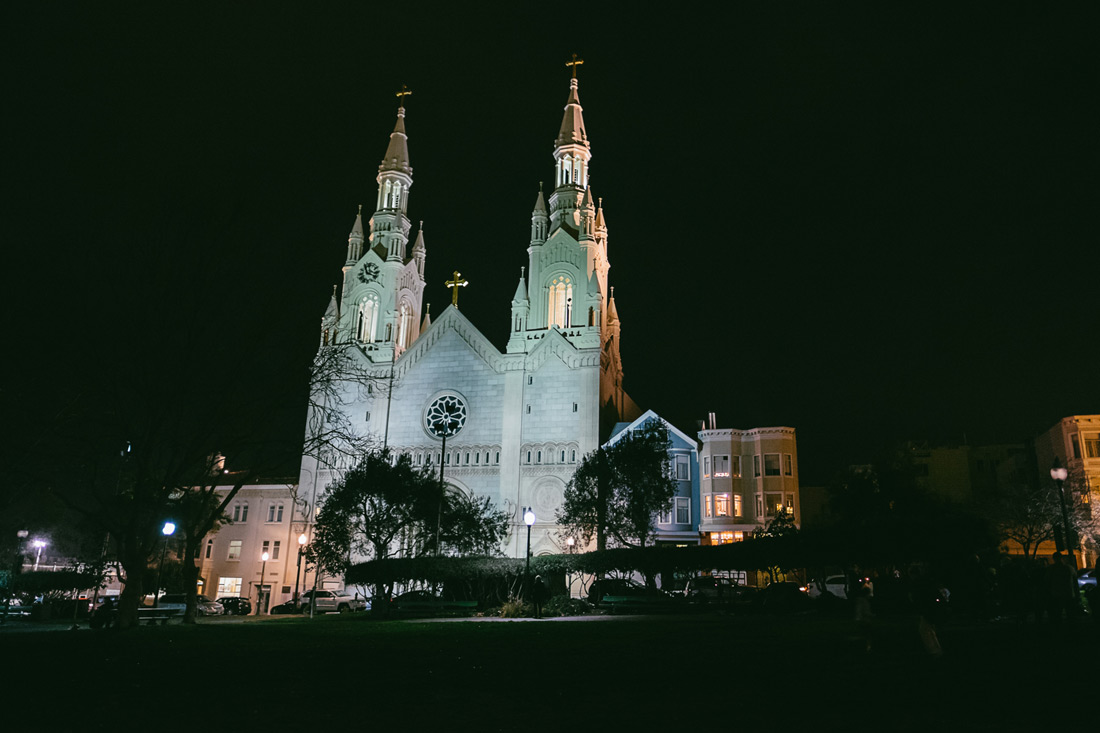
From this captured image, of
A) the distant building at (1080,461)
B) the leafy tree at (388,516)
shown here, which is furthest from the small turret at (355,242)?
the distant building at (1080,461)

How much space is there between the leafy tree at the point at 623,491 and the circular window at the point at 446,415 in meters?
16.7

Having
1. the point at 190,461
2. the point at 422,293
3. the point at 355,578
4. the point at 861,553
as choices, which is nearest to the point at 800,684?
the point at 190,461

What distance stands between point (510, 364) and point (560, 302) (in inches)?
269

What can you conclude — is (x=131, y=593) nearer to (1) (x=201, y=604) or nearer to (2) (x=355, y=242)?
(1) (x=201, y=604)

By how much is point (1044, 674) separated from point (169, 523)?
23056 millimetres

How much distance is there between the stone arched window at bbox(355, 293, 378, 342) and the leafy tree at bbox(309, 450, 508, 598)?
76.1 feet

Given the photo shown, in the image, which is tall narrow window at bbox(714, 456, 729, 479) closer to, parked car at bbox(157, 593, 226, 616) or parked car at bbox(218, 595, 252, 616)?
parked car at bbox(218, 595, 252, 616)

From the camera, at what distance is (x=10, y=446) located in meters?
19.1

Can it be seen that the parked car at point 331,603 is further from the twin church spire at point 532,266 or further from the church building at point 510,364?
the twin church spire at point 532,266

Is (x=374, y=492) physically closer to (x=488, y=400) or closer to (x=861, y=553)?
(x=488, y=400)

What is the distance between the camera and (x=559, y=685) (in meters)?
7.76

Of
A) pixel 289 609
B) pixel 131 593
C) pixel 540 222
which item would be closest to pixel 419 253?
pixel 540 222

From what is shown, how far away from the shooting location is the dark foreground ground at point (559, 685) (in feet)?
19.4

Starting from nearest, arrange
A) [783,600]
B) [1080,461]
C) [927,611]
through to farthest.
Result: [927,611] → [783,600] → [1080,461]
